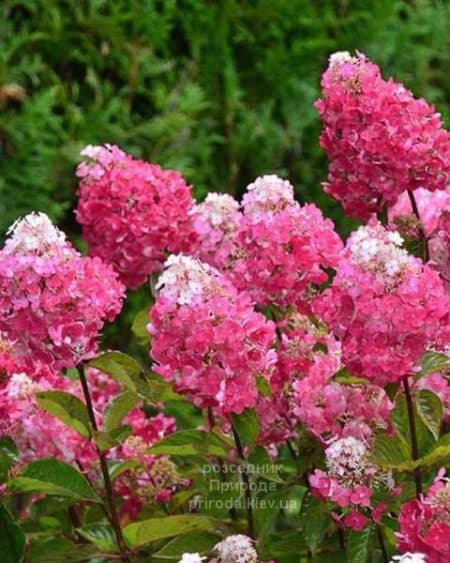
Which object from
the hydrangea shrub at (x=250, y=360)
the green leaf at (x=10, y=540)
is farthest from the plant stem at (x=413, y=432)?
the green leaf at (x=10, y=540)

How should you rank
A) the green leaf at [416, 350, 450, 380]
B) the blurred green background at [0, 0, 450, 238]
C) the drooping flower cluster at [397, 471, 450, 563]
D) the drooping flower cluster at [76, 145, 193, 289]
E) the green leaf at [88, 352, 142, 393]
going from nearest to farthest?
the drooping flower cluster at [397, 471, 450, 563] → the green leaf at [416, 350, 450, 380] → the green leaf at [88, 352, 142, 393] → the drooping flower cluster at [76, 145, 193, 289] → the blurred green background at [0, 0, 450, 238]

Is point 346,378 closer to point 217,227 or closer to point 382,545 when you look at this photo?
point 382,545

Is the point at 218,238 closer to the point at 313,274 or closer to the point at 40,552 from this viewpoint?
the point at 313,274

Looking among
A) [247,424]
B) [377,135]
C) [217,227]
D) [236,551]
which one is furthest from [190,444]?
[377,135]

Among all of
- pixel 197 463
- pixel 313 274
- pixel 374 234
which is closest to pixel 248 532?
pixel 197 463

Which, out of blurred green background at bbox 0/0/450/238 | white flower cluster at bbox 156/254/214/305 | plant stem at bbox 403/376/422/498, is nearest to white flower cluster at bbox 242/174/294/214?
white flower cluster at bbox 156/254/214/305

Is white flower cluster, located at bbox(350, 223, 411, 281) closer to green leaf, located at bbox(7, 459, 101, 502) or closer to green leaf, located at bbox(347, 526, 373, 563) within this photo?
green leaf, located at bbox(347, 526, 373, 563)
